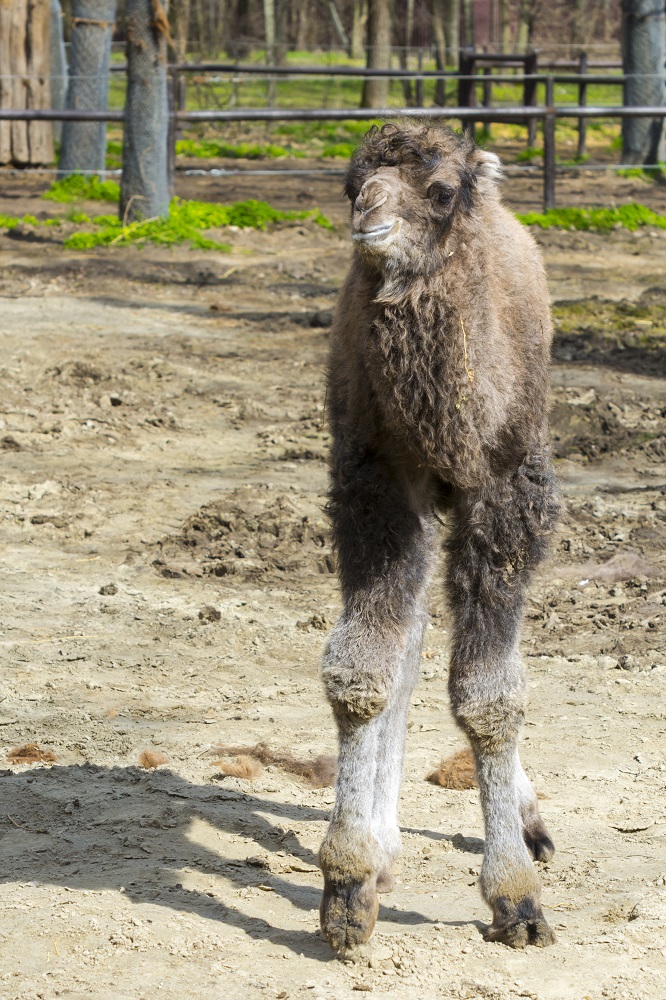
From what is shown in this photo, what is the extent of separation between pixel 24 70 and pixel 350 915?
2106 cm

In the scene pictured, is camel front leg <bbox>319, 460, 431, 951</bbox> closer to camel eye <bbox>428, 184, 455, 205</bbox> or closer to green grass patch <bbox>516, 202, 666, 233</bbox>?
camel eye <bbox>428, 184, 455, 205</bbox>

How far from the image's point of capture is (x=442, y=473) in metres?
3.95

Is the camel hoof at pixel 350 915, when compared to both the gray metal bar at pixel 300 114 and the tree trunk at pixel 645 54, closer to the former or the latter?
the gray metal bar at pixel 300 114

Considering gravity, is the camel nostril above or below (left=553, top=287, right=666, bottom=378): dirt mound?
above

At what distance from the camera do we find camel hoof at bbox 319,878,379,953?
3938 millimetres

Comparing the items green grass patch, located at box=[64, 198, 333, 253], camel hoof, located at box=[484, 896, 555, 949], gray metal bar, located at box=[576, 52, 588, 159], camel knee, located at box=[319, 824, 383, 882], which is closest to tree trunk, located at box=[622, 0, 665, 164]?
gray metal bar, located at box=[576, 52, 588, 159]

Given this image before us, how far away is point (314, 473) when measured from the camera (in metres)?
9.00

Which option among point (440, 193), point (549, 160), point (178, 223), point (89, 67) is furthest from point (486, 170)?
point (89, 67)

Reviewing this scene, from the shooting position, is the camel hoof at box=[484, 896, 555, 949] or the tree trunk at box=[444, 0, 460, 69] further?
the tree trunk at box=[444, 0, 460, 69]

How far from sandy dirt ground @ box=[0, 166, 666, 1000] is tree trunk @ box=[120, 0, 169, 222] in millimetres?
4437

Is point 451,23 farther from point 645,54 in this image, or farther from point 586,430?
point 586,430

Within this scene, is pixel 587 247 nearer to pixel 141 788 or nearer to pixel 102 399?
pixel 102 399

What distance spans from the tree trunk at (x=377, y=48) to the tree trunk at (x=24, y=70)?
11773 millimetres

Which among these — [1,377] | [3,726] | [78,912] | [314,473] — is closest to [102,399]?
[1,377]
